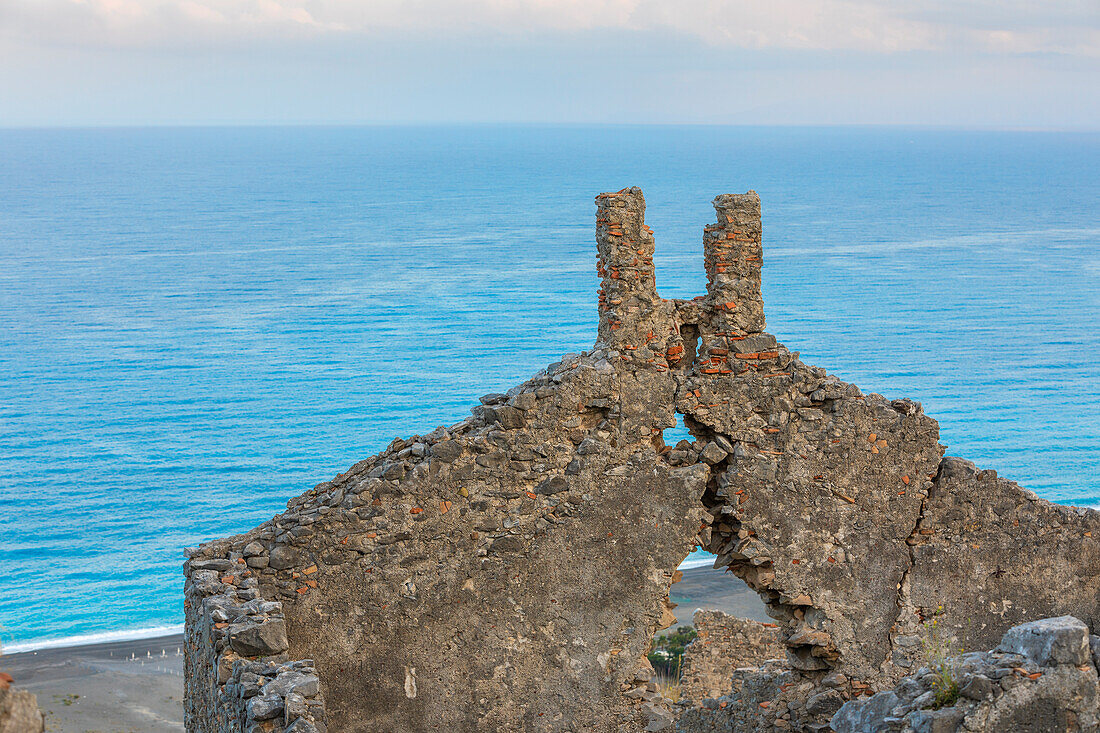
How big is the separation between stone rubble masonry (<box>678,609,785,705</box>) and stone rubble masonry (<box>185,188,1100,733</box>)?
4.46 metres

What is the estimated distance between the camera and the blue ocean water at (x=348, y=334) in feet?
160

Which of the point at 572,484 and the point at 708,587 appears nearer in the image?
the point at 572,484

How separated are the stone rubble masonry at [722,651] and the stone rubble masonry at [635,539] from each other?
4.46m

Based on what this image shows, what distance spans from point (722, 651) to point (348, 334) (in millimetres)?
63754

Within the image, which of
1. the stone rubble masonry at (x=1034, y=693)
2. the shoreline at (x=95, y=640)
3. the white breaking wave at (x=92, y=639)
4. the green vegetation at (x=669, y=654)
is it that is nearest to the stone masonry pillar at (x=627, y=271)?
the stone rubble masonry at (x=1034, y=693)

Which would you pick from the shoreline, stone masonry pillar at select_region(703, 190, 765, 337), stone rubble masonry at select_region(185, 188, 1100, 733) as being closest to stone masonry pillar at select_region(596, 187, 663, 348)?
stone rubble masonry at select_region(185, 188, 1100, 733)

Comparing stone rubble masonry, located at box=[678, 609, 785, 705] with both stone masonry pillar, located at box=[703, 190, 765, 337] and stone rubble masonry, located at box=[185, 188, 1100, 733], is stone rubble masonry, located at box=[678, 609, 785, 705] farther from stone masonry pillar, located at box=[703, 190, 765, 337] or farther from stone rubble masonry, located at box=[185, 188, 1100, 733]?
stone masonry pillar, located at box=[703, 190, 765, 337]

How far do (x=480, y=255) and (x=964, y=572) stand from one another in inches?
3573

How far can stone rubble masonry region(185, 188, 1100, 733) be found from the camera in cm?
976

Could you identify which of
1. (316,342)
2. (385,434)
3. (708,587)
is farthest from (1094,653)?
(316,342)

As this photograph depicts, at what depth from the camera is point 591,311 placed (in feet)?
256

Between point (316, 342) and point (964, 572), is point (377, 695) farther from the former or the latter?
point (316, 342)

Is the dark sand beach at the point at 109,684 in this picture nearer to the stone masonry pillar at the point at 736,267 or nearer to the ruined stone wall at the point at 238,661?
the ruined stone wall at the point at 238,661

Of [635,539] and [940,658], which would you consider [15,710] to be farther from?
[635,539]
